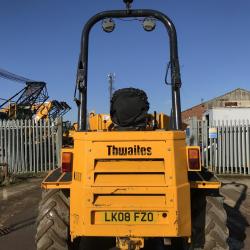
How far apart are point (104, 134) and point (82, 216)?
94 cm

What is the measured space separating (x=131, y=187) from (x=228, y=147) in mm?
13309

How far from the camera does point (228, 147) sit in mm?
18125

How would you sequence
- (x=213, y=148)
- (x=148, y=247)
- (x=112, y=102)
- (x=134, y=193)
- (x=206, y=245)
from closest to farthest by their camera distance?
(x=134, y=193)
(x=206, y=245)
(x=112, y=102)
(x=148, y=247)
(x=213, y=148)

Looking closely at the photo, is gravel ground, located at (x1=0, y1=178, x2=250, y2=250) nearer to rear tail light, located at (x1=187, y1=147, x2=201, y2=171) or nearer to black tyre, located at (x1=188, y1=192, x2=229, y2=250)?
black tyre, located at (x1=188, y1=192, x2=229, y2=250)

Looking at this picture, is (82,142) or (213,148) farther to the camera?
(213,148)

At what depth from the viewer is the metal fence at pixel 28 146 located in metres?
19.1

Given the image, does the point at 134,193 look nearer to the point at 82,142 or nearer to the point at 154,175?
the point at 154,175

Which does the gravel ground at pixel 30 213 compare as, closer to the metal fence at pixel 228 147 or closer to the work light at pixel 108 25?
the metal fence at pixel 228 147

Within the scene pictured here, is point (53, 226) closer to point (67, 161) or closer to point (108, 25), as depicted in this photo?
point (67, 161)

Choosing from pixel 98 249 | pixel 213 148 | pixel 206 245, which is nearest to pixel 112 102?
pixel 206 245

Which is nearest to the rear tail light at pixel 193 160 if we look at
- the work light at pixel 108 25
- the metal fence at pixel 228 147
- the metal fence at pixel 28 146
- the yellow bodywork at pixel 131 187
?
the yellow bodywork at pixel 131 187

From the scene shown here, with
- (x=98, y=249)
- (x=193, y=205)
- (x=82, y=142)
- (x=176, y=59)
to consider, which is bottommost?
(x=98, y=249)

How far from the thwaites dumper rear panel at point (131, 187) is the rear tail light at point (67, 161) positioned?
0.32 meters

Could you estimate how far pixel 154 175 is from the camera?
541 centimetres
